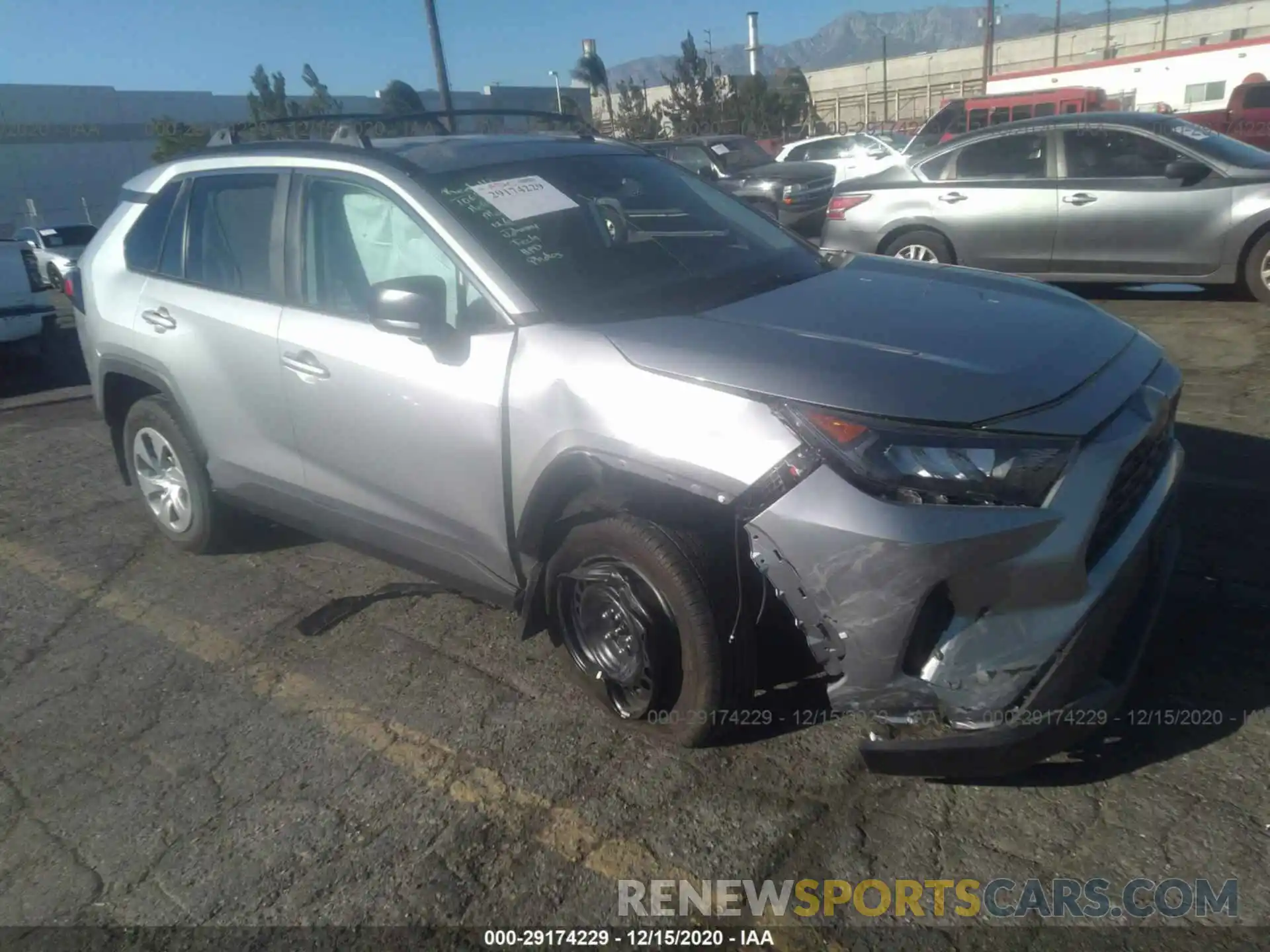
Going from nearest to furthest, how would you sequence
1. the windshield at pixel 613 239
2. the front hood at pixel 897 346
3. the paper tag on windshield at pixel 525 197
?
1. the front hood at pixel 897 346
2. the windshield at pixel 613 239
3. the paper tag on windshield at pixel 525 197

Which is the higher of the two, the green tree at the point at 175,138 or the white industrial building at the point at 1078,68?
the green tree at the point at 175,138

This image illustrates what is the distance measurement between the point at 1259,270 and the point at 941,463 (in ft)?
22.3

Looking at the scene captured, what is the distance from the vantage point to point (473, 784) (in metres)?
2.94

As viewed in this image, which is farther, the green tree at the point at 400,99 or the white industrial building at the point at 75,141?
the white industrial building at the point at 75,141

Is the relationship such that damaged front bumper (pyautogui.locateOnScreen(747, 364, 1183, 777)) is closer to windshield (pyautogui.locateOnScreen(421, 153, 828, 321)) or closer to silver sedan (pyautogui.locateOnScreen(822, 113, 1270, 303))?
windshield (pyautogui.locateOnScreen(421, 153, 828, 321))

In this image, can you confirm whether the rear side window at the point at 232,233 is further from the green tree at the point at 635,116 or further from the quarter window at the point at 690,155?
the green tree at the point at 635,116

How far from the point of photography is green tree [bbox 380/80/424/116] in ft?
23.3

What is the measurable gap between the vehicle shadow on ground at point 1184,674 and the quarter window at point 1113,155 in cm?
508

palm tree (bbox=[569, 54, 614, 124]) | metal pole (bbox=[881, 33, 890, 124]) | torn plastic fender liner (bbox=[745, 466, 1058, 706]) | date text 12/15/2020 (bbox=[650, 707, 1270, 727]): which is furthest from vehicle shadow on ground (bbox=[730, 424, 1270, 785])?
palm tree (bbox=[569, 54, 614, 124])

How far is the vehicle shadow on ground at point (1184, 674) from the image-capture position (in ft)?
9.14

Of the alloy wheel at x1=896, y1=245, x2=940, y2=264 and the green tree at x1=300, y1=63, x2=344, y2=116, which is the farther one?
the green tree at x1=300, y1=63, x2=344, y2=116

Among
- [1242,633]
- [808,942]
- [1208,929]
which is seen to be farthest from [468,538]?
[1242,633]

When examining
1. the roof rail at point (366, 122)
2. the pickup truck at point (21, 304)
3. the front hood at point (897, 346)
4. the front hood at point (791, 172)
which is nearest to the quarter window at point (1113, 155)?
the roof rail at point (366, 122)

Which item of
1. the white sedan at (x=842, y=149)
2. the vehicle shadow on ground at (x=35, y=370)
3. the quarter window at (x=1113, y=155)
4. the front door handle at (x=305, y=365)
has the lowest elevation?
the vehicle shadow on ground at (x=35, y=370)
